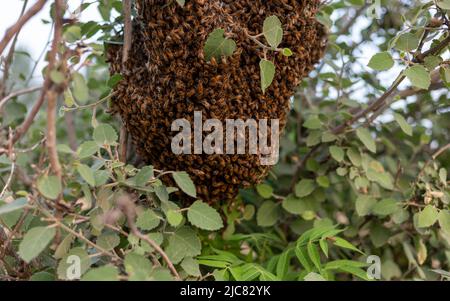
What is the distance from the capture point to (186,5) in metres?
1.27

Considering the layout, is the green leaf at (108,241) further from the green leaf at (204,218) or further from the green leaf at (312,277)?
the green leaf at (312,277)

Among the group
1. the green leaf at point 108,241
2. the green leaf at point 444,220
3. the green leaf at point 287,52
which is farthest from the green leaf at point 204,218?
the green leaf at point 444,220

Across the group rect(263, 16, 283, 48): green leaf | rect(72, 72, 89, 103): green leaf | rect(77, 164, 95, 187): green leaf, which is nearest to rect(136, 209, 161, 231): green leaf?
rect(77, 164, 95, 187): green leaf

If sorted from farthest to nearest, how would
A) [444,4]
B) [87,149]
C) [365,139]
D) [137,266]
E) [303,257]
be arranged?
[365,139] → [303,257] → [444,4] → [87,149] → [137,266]

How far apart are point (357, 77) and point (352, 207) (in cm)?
49

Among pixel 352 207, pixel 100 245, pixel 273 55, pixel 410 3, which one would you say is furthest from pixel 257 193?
pixel 410 3

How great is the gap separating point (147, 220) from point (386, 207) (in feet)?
2.40

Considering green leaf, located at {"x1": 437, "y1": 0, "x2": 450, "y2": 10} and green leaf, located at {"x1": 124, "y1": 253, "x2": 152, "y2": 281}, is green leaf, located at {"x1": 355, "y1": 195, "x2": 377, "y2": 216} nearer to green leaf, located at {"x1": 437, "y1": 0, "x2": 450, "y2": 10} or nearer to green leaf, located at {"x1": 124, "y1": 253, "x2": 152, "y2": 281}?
green leaf, located at {"x1": 437, "y1": 0, "x2": 450, "y2": 10}

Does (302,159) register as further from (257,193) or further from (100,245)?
(100,245)

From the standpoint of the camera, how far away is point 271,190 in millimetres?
1777

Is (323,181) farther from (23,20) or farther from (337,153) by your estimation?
(23,20)

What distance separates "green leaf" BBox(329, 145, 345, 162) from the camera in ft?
5.44

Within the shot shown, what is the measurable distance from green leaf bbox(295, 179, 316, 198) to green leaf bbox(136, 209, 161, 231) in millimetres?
624

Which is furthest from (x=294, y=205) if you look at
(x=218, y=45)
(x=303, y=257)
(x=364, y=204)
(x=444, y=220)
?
(x=218, y=45)
